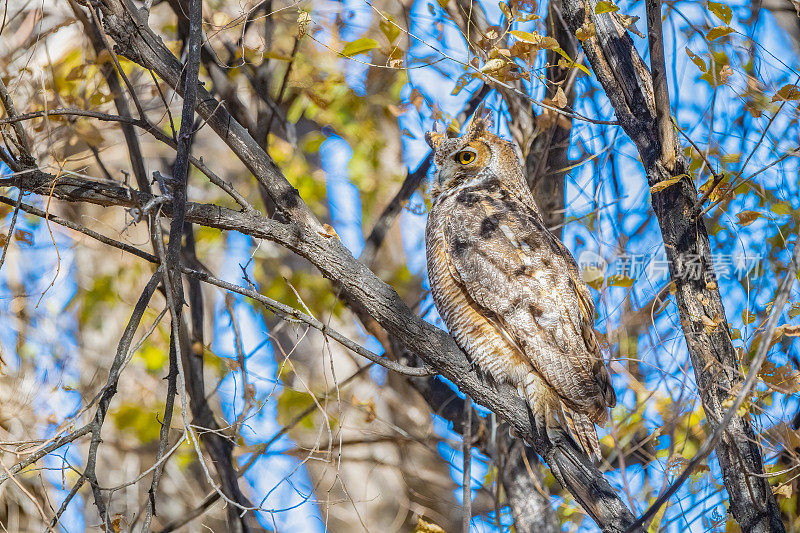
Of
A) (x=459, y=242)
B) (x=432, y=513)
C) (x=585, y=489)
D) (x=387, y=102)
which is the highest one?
(x=387, y=102)

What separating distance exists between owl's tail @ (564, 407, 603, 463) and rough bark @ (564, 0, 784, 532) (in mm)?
475

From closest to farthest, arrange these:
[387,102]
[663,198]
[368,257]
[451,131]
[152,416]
A: [663,198] → [451,131] → [368,257] → [152,416] → [387,102]

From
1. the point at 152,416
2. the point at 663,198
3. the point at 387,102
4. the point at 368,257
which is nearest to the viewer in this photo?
the point at 663,198

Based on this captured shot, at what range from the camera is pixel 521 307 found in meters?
3.11

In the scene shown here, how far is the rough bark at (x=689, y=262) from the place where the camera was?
2.66 meters

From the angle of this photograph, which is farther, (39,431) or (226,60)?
(226,60)

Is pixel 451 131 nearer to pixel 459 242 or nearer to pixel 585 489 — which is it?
pixel 459 242

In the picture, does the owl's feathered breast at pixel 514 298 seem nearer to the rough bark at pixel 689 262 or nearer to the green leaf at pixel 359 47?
the rough bark at pixel 689 262

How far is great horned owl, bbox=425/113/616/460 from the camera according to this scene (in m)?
2.99

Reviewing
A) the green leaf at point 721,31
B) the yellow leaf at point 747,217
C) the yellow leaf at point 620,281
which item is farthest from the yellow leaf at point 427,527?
the green leaf at point 721,31

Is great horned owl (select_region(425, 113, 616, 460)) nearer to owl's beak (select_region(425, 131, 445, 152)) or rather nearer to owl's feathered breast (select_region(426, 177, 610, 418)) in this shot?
owl's feathered breast (select_region(426, 177, 610, 418))

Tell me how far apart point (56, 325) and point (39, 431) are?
0.96m

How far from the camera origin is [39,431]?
14.7 ft

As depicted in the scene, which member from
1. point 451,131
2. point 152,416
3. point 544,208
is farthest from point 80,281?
point 544,208
